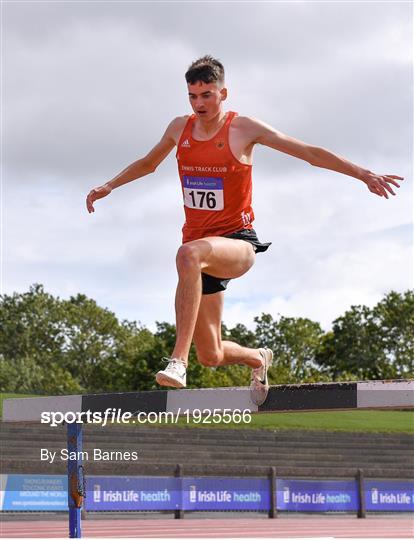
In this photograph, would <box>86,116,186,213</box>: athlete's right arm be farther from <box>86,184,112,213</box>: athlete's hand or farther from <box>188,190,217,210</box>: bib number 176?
<box>188,190,217,210</box>: bib number 176

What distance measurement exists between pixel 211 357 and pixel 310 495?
15.3m

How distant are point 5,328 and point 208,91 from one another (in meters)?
68.5

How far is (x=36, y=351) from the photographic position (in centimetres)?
7062

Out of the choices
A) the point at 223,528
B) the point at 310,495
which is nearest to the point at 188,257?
the point at 223,528

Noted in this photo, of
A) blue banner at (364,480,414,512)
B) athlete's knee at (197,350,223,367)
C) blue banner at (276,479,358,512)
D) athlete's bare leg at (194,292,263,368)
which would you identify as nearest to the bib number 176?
athlete's bare leg at (194,292,263,368)

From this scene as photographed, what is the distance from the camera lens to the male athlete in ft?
17.6

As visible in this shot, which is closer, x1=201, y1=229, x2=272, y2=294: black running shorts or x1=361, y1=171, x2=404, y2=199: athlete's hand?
x1=361, y1=171, x2=404, y2=199: athlete's hand

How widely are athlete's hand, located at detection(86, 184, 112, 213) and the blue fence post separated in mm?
1633

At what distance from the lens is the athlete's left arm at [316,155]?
202 inches

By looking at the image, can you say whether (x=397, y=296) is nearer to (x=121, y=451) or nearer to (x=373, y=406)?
(x=121, y=451)

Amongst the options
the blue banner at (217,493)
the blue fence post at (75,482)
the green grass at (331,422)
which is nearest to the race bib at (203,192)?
the blue fence post at (75,482)

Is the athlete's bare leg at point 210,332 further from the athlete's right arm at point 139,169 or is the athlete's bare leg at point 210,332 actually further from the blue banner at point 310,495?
the blue banner at point 310,495

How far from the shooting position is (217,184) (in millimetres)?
5516

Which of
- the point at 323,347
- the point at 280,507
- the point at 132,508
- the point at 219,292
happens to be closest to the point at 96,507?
the point at 132,508
